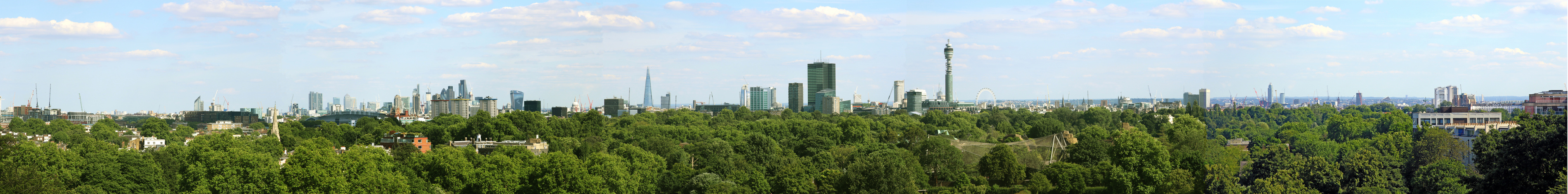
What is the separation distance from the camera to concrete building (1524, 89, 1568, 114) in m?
42.4

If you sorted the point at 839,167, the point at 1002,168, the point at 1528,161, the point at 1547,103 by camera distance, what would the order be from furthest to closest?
the point at 839,167, the point at 1002,168, the point at 1547,103, the point at 1528,161

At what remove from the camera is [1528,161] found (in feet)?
102

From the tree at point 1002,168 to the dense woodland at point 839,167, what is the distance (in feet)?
0.27

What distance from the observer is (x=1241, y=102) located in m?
114

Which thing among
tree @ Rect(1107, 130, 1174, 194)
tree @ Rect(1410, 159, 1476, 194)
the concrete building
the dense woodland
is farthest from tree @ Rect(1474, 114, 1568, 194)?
tree @ Rect(1107, 130, 1174, 194)

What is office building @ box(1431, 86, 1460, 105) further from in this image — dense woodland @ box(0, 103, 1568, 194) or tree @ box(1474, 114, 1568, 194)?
tree @ box(1474, 114, 1568, 194)

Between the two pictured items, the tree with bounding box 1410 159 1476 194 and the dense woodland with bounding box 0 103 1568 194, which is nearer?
the tree with bounding box 1410 159 1476 194

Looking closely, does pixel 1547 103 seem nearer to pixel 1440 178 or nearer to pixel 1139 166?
pixel 1440 178

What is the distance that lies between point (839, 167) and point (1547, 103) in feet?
93.7

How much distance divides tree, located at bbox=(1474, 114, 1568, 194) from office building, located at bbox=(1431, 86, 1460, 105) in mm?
27755

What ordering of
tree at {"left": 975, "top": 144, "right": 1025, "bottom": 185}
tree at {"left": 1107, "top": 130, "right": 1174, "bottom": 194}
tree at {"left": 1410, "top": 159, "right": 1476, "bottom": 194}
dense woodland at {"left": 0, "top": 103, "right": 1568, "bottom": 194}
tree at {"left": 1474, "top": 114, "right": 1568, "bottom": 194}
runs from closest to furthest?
tree at {"left": 1474, "top": 114, "right": 1568, "bottom": 194} < tree at {"left": 1410, "top": 159, "right": 1476, "bottom": 194} < dense woodland at {"left": 0, "top": 103, "right": 1568, "bottom": 194} < tree at {"left": 1107, "top": 130, "right": 1174, "bottom": 194} < tree at {"left": 975, "top": 144, "right": 1025, "bottom": 185}

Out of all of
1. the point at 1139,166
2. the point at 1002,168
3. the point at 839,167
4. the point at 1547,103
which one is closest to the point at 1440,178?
the point at 1547,103

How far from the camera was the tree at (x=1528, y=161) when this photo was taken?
2981 cm

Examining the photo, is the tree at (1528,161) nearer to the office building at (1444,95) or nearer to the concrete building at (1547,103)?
the concrete building at (1547,103)
